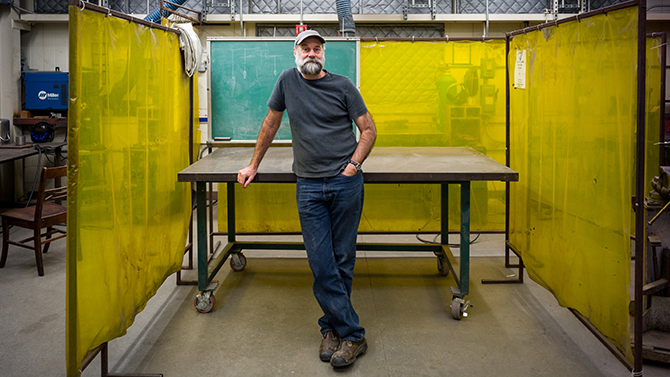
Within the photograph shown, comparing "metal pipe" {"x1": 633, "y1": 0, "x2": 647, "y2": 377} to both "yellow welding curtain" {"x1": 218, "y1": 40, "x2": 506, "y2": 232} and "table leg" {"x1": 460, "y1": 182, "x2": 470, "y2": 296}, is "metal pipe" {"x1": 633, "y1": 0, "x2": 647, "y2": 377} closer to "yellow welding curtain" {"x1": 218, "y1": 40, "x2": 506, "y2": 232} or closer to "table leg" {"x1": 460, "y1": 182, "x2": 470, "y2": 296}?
"table leg" {"x1": 460, "y1": 182, "x2": 470, "y2": 296}

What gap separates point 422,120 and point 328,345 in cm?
270

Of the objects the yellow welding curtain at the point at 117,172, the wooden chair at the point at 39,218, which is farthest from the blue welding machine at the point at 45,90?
the yellow welding curtain at the point at 117,172

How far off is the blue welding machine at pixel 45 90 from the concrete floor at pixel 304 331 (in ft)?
9.53

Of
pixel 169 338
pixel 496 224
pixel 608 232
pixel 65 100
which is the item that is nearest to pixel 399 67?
pixel 496 224

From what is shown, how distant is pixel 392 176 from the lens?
2.89 meters

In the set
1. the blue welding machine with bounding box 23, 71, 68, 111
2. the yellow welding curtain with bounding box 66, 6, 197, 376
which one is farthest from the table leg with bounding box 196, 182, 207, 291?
the blue welding machine with bounding box 23, 71, 68, 111

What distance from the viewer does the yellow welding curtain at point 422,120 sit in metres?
4.62

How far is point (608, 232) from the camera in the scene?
2309mm

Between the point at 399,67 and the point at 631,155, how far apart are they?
9.06 feet

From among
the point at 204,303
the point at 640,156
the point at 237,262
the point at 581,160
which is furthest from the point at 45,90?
the point at 640,156

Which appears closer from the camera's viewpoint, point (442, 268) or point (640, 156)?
point (640, 156)

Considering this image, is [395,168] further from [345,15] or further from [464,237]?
[345,15]

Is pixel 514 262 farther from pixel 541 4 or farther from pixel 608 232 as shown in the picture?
pixel 541 4

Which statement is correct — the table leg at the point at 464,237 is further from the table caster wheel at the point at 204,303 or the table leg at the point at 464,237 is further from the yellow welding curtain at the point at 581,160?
the table caster wheel at the point at 204,303
